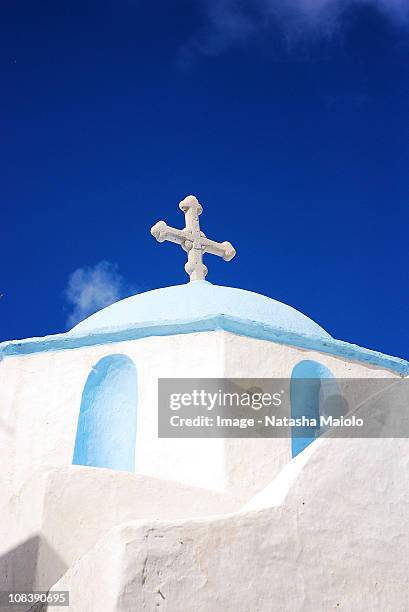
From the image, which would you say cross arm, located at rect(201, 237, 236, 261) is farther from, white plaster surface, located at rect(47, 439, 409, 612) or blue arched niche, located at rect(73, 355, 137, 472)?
white plaster surface, located at rect(47, 439, 409, 612)

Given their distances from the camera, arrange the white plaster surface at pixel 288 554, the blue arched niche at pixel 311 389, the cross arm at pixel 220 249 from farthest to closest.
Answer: the cross arm at pixel 220 249
the blue arched niche at pixel 311 389
the white plaster surface at pixel 288 554

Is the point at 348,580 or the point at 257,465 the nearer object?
the point at 348,580

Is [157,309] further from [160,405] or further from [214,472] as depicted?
[214,472]

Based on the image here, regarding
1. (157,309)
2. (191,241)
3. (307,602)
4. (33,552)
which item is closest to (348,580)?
(307,602)

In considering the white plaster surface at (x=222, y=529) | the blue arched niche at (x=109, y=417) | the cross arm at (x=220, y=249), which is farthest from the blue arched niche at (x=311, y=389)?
the cross arm at (x=220, y=249)

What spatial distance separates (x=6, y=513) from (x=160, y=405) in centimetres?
166

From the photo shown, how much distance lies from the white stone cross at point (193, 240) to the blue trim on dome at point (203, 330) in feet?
6.70

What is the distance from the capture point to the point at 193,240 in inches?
393

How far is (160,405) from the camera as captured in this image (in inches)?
288

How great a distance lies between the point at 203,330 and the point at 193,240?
269 cm

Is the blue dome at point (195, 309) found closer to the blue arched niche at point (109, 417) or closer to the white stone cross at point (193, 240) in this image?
the blue arched niche at point (109, 417)

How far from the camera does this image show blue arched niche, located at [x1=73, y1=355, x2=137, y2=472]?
7.41 metres

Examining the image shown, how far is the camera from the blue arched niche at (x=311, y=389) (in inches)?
303

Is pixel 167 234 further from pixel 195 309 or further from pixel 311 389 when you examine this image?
pixel 311 389
